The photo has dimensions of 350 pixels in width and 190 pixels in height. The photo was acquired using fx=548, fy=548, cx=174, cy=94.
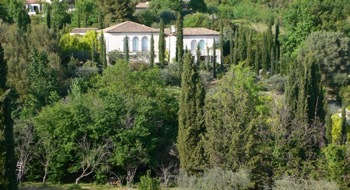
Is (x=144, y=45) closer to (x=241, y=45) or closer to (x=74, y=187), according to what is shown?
(x=241, y=45)

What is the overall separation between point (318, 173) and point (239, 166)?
4432 millimetres

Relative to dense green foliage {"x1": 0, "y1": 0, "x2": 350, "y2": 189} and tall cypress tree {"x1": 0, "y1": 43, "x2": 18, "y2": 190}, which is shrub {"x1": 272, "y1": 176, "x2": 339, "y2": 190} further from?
tall cypress tree {"x1": 0, "y1": 43, "x2": 18, "y2": 190}

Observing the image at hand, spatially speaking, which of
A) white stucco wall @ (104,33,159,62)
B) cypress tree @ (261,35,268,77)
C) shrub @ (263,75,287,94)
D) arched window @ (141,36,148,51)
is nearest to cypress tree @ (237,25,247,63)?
cypress tree @ (261,35,268,77)

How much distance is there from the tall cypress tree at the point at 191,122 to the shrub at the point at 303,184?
4215mm

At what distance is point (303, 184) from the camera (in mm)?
25312

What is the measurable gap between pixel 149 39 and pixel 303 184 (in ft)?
116

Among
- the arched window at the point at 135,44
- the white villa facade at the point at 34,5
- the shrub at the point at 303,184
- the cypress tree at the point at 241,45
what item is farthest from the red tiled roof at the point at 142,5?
the shrub at the point at 303,184

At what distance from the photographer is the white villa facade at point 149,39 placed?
5734cm

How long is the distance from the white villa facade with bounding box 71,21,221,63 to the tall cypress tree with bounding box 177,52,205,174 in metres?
28.4

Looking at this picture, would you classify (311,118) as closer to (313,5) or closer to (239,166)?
(239,166)

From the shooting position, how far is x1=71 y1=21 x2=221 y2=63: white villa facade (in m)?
57.3

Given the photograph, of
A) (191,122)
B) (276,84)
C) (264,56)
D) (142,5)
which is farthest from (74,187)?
(142,5)

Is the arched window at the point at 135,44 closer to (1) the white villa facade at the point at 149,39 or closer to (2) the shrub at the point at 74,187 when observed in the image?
(1) the white villa facade at the point at 149,39

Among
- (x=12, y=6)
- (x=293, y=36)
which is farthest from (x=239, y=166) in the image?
(x=12, y=6)
